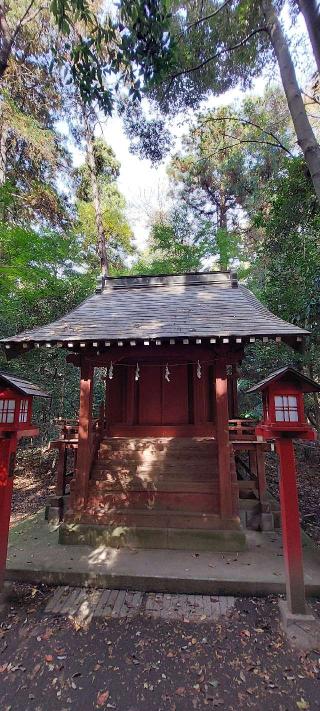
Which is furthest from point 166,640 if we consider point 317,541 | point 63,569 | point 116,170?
point 116,170

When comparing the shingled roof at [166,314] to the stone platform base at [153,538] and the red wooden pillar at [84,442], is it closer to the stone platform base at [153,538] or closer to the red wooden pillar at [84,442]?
the red wooden pillar at [84,442]

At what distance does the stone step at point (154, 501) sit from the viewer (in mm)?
5707

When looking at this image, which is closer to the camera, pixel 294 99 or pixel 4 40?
pixel 294 99

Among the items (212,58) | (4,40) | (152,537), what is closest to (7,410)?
(152,537)

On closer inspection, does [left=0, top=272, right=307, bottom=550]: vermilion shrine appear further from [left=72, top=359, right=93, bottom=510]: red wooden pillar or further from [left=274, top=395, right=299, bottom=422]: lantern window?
[left=274, top=395, right=299, bottom=422]: lantern window

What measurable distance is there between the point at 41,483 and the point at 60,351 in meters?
4.17

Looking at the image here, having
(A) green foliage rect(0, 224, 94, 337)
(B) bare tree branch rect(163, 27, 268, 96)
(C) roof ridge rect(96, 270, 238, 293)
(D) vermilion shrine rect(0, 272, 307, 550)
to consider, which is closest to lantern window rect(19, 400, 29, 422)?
(D) vermilion shrine rect(0, 272, 307, 550)

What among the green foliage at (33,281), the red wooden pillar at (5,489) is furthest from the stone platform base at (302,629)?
the green foliage at (33,281)

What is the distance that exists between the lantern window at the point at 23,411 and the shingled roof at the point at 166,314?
4.57ft

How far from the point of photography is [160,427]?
7.55 meters

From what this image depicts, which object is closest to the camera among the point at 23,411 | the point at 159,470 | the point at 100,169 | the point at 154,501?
the point at 23,411

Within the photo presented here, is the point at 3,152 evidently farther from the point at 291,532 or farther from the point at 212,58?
the point at 291,532

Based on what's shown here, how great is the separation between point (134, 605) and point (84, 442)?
271cm

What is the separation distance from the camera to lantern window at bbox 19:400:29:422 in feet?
14.2
